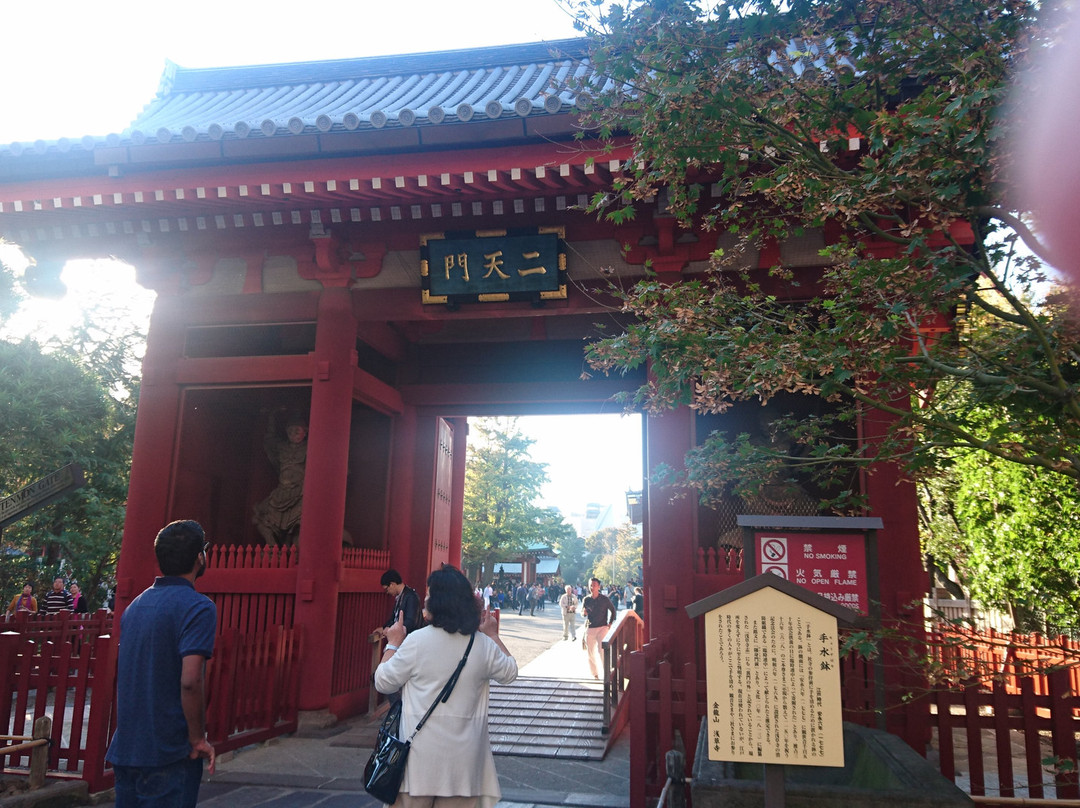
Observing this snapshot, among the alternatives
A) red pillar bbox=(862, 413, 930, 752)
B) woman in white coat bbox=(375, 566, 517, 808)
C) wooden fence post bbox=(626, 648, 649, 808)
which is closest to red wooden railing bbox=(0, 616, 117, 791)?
woman in white coat bbox=(375, 566, 517, 808)

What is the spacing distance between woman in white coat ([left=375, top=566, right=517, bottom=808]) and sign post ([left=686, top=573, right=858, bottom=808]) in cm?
98

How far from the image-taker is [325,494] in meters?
7.57

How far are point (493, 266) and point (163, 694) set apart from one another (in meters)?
5.48

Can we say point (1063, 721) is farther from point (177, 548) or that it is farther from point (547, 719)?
point (177, 548)

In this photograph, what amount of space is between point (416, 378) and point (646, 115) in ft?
23.1

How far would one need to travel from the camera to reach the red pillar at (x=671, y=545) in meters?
6.96

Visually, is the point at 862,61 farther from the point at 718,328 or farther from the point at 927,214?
the point at 718,328

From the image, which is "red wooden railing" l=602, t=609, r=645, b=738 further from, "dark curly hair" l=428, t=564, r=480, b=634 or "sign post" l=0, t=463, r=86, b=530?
"sign post" l=0, t=463, r=86, b=530

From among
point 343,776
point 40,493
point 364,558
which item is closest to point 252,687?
point 343,776

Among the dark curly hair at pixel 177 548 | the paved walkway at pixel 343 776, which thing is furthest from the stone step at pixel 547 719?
the dark curly hair at pixel 177 548

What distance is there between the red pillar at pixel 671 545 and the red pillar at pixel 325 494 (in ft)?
10.4

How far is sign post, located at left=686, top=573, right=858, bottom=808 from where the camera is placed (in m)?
2.91

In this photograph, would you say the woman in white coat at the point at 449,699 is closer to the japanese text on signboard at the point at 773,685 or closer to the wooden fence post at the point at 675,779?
the wooden fence post at the point at 675,779

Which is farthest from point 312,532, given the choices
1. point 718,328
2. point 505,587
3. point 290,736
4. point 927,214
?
point 505,587
